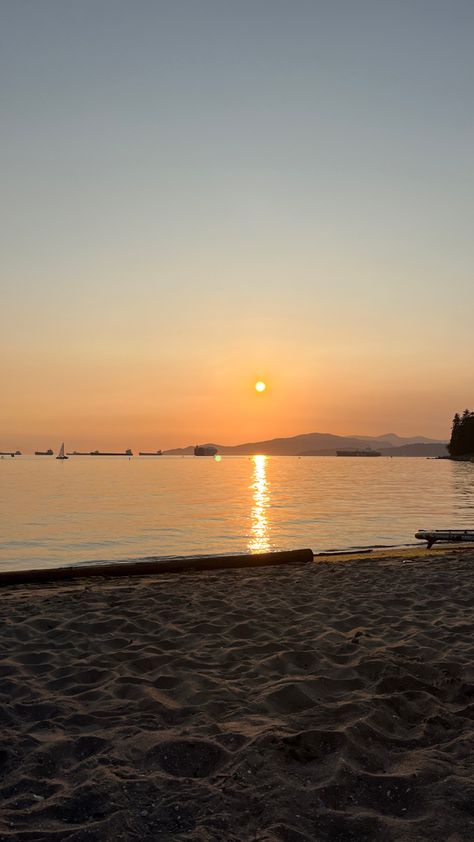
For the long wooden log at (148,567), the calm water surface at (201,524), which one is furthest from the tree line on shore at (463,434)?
the long wooden log at (148,567)

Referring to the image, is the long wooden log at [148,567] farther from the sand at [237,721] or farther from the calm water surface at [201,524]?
the calm water surface at [201,524]

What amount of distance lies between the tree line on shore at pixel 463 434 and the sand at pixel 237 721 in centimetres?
17390

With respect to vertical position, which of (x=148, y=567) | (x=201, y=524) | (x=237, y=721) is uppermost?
(x=237, y=721)

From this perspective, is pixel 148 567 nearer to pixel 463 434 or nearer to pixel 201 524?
pixel 201 524

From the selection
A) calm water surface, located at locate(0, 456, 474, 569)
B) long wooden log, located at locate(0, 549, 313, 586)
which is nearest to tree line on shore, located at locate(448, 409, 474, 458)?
calm water surface, located at locate(0, 456, 474, 569)

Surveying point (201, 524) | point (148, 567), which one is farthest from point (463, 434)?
point (148, 567)

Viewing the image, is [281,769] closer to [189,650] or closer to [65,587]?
[189,650]

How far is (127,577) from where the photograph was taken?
46.1 ft

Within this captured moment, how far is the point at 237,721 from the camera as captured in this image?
18.0 feet

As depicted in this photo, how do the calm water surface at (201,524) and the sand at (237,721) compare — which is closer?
the sand at (237,721)

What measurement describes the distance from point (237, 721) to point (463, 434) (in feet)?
608

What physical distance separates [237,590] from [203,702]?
5804mm

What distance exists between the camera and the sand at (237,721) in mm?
4016

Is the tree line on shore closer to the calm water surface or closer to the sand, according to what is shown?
the calm water surface
